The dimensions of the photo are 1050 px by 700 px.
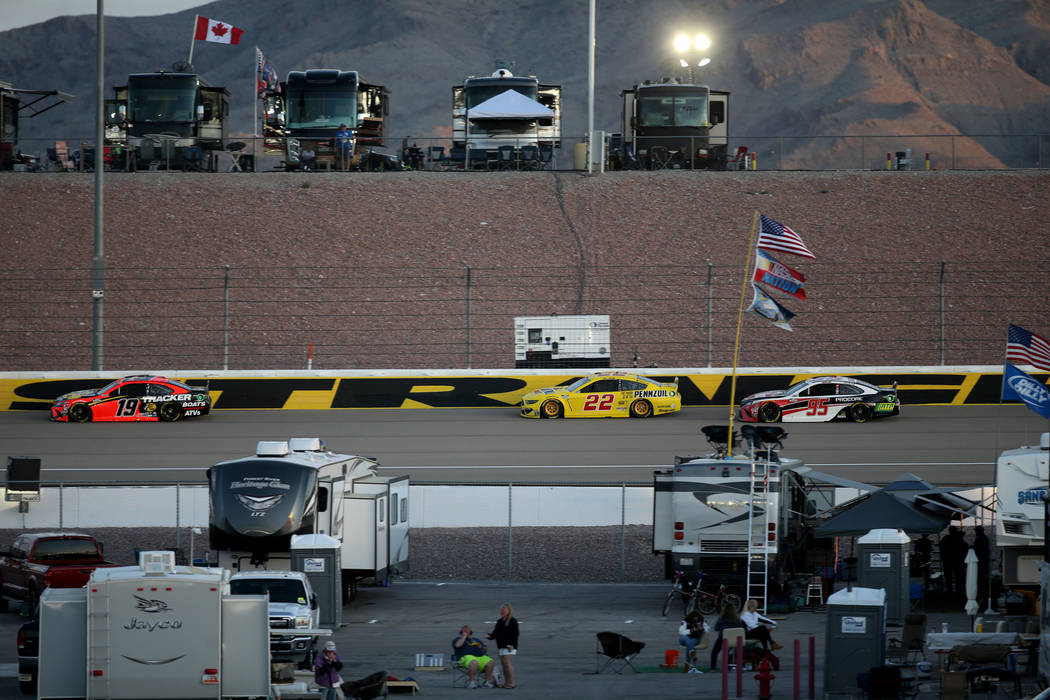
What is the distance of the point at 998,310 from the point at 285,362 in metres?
18.9

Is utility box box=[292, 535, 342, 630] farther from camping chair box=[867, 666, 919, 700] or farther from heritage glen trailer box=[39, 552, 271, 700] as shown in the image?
camping chair box=[867, 666, 919, 700]

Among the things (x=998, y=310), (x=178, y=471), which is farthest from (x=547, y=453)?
(x=998, y=310)

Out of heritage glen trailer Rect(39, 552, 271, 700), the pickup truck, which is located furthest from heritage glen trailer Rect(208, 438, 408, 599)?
heritage glen trailer Rect(39, 552, 271, 700)

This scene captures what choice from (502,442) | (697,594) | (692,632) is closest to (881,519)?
(697,594)

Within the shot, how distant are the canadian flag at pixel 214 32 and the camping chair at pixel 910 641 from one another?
40322 mm

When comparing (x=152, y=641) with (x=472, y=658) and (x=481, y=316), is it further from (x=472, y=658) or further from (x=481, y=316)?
(x=481, y=316)

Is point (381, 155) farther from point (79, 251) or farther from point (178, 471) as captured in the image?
point (178, 471)

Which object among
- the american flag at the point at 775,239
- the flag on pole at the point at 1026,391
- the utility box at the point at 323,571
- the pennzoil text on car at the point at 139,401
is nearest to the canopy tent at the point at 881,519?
the flag on pole at the point at 1026,391

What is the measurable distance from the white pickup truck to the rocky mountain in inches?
4221

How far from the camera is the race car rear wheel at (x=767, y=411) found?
3181cm

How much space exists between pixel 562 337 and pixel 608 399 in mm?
4327

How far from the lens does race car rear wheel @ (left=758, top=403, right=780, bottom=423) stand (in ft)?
104

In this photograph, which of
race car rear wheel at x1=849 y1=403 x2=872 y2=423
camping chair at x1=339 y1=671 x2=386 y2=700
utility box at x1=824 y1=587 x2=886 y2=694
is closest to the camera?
camping chair at x1=339 y1=671 x2=386 y2=700

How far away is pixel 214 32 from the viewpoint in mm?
53562
